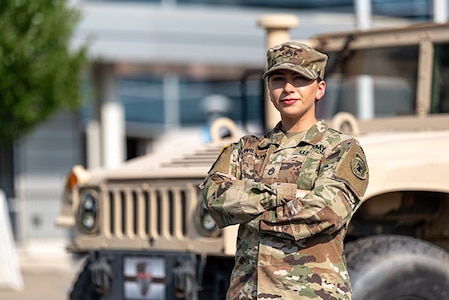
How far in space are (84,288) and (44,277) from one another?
25.5 ft

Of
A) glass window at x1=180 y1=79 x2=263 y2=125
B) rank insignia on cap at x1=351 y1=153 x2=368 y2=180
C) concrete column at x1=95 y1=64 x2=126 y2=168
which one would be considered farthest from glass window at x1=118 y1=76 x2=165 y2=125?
rank insignia on cap at x1=351 y1=153 x2=368 y2=180

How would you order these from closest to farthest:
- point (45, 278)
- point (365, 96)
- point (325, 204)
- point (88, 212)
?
point (325, 204) → point (88, 212) → point (365, 96) → point (45, 278)

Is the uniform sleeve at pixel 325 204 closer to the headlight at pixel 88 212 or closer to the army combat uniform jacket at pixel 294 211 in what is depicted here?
the army combat uniform jacket at pixel 294 211

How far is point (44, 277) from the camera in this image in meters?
14.2

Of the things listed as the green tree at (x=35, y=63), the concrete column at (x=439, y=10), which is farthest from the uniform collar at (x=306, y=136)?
the green tree at (x=35, y=63)

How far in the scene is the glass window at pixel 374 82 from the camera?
7.03 m

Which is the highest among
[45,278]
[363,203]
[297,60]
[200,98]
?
[200,98]

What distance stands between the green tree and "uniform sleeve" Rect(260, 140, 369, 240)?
399 inches

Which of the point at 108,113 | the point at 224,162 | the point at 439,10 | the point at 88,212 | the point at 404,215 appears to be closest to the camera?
the point at 224,162

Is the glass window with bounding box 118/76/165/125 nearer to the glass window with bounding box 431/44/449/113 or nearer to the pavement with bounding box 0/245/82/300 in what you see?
the pavement with bounding box 0/245/82/300

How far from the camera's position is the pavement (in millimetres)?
11367

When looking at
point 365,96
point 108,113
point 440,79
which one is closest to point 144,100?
point 108,113

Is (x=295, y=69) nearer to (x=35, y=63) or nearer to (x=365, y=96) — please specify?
(x=365, y=96)

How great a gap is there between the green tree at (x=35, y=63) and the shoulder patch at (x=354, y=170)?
1013 centimetres
